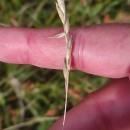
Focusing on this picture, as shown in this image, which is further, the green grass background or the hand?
the green grass background

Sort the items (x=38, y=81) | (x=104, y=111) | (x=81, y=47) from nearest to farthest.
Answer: (x=81, y=47) → (x=104, y=111) → (x=38, y=81)

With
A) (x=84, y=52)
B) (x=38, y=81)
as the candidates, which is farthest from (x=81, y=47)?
(x=38, y=81)

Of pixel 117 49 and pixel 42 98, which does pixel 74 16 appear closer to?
pixel 42 98

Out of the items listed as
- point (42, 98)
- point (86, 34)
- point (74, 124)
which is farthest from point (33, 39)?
point (42, 98)

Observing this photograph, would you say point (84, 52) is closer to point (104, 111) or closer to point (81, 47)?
point (81, 47)

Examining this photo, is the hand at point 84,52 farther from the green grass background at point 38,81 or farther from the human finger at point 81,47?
Result: the green grass background at point 38,81

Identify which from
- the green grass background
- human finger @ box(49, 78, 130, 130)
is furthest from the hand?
the green grass background

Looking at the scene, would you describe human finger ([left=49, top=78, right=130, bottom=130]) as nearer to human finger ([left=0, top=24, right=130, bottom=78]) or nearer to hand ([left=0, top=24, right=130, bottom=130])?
hand ([left=0, top=24, right=130, bottom=130])

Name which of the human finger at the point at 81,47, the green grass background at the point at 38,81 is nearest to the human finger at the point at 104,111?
the human finger at the point at 81,47
